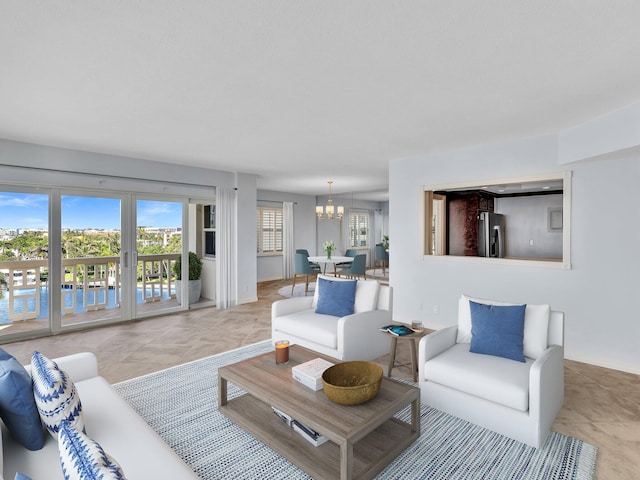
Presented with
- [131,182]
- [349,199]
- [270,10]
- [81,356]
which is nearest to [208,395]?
[81,356]

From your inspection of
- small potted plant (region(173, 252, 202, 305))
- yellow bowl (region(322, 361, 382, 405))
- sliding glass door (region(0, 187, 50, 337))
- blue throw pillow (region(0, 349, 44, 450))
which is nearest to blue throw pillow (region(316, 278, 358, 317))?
yellow bowl (region(322, 361, 382, 405))

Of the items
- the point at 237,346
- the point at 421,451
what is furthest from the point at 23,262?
the point at 421,451

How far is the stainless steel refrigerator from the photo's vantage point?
6160mm

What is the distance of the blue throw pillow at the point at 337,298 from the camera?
381cm

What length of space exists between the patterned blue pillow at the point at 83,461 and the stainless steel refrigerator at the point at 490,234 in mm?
6164

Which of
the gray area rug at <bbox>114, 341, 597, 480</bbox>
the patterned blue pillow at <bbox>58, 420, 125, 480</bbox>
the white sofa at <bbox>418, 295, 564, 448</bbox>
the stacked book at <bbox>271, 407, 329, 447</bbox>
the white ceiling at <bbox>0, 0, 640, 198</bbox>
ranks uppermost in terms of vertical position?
the white ceiling at <bbox>0, 0, 640, 198</bbox>

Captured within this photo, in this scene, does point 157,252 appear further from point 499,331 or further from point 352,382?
point 499,331

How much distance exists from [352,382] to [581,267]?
308 centimetres

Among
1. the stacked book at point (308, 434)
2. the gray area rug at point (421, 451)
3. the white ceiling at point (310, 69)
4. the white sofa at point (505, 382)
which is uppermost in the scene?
the white ceiling at point (310, 69)

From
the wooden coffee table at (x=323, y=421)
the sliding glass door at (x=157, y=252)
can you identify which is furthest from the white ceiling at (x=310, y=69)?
the wooden coffee table at (x=323, y=421)

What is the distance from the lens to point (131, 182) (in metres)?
5.16

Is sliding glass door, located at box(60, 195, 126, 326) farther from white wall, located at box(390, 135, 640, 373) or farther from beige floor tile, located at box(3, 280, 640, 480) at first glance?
white wall, located at box(390, 135, 640, 373)

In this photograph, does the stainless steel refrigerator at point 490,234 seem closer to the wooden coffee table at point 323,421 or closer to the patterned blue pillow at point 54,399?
the wooden coffee table at point 323,421

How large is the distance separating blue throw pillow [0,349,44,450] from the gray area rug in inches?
33.2
